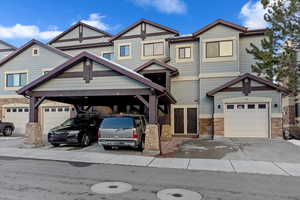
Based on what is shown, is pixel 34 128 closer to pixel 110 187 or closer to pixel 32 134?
pixel 32 134

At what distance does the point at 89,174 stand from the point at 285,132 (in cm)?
1437

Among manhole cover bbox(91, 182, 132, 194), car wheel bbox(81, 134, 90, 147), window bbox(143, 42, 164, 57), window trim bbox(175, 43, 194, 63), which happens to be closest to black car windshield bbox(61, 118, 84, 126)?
car wheel bbox(81, 134, 90, 147)

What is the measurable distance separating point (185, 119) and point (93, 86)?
869cm

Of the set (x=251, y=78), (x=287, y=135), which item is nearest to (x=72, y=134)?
(x=251, y=78)

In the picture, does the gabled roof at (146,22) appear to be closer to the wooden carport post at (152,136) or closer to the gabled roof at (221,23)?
the gabled roof at (221,23)

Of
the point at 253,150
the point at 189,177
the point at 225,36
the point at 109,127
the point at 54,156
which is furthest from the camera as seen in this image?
the point at 225,36

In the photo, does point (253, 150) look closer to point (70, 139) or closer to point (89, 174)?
point (89, 174)

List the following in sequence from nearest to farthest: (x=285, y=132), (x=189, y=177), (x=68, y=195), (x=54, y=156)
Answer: (x=68, y=195), (x=189, y=177), (x=54, y=156), (x=285, y=132)

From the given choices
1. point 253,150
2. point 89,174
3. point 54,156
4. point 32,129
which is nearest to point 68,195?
point 89,174

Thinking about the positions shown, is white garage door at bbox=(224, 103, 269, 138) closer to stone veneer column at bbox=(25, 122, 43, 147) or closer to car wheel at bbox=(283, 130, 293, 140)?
car wheel at bbox=(283, 130, 293, 140)

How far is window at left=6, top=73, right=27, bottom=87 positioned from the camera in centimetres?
2016

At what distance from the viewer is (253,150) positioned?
1089 centimetres

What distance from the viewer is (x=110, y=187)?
552 centimetres

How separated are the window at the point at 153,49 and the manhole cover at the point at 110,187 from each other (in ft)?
48.1
